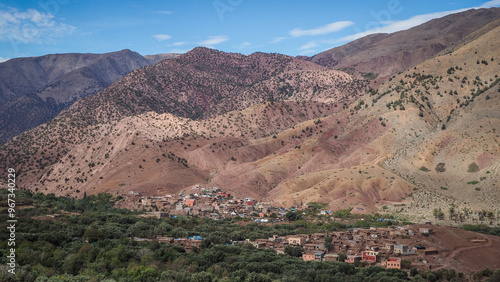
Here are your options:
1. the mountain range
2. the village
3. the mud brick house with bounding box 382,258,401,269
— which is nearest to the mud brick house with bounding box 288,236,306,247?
the village

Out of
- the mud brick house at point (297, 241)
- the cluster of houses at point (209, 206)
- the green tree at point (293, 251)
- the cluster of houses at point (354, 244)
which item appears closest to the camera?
the cluster of houses at point (354, 244)

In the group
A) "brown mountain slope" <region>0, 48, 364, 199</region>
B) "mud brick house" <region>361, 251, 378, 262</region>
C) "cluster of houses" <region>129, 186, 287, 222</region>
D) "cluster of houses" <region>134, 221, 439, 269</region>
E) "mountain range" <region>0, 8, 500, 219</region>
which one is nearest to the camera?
"mud brick house" <region>361, 251, 378, 262</region>

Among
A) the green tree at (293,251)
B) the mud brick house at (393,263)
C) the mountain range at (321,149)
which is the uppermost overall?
the mountain range at (321,149)

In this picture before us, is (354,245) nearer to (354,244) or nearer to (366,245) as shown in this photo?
(354,244)

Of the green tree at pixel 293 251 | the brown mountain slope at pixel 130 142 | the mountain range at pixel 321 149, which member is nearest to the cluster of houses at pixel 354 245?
the green tree at pixel 293 251

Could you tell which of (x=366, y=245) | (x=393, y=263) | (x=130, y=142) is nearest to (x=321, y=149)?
(x=130, y=142)

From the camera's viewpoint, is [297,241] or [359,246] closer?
[359,246]

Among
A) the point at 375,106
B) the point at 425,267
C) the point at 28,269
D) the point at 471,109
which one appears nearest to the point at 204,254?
the point at 28,269

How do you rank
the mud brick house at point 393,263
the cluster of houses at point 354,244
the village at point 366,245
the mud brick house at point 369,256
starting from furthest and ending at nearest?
the cluster of houses at point 354,244, the mud brick house at point 369,256, the village at point 366,245, the mud brick house at point 393,263

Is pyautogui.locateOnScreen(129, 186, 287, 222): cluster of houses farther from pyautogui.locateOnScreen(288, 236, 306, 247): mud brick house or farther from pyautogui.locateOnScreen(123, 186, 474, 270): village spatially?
pyautogui.locateOnScreen(288, 236, 306, 247): mud brick house

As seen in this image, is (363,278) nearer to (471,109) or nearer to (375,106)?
(471,109)

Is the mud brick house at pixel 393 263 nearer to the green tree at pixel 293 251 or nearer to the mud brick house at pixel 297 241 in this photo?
the green tree at pixel 293 251
